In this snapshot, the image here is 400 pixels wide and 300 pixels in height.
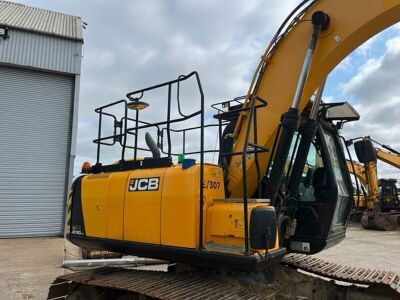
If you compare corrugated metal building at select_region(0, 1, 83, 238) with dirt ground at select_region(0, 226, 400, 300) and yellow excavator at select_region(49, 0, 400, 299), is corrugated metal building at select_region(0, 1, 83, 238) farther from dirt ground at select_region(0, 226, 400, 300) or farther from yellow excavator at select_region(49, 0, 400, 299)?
yellow excavator at select_region(49, 0, 400, 299)

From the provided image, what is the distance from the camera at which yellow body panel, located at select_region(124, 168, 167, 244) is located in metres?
4.48

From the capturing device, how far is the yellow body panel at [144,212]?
14.7 feet

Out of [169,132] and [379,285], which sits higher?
[169,132]

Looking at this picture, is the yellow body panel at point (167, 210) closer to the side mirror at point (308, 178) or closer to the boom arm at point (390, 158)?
the side mirror at point (308, 178)

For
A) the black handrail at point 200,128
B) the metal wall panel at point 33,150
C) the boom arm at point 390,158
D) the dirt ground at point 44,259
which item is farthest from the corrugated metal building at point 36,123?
the boom arm at point 390,158

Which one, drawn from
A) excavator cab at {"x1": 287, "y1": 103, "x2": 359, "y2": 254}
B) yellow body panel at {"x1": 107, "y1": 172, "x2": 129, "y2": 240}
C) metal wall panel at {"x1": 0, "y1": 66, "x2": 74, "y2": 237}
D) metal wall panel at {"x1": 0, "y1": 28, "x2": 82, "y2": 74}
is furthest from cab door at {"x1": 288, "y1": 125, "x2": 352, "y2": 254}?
metal wall panel at {"x1": 0, "y1": 28, "x2": 82, "y2": 74}

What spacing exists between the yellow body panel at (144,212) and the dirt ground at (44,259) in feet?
11.7

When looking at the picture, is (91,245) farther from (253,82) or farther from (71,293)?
(253,82)

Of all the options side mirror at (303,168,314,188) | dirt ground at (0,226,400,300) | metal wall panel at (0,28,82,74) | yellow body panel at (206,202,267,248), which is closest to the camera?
yellow body panel at (206,202,267,248)

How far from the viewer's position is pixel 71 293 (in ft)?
18.2

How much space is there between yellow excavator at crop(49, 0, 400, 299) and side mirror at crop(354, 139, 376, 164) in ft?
0.90

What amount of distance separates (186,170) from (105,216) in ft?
4.75

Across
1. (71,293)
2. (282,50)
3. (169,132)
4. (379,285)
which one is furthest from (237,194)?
(71,293)

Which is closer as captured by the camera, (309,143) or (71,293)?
(309,143)
